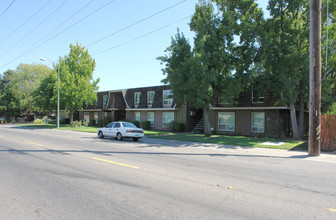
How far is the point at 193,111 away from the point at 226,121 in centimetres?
496

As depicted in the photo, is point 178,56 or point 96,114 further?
point 96,114

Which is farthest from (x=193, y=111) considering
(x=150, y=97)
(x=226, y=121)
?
(x=150, y=97)

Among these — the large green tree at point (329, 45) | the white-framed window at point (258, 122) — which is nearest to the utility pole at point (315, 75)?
the large green tree at point (329, 45)

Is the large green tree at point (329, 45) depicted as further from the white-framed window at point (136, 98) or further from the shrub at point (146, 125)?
the white-framed window at point (136, 98)

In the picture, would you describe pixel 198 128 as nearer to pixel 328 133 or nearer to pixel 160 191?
pixel 328 133

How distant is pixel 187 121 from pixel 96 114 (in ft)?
61.6

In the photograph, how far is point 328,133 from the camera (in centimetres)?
1406

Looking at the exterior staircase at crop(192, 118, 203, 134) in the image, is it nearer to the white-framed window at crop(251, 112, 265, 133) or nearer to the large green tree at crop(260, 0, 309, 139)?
the white-framed window at crop(251, 112, 265, 133)

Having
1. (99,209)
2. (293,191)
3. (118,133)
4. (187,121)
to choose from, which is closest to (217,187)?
(293,191)

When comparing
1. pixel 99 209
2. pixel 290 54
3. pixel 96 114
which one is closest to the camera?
pixel 99 209

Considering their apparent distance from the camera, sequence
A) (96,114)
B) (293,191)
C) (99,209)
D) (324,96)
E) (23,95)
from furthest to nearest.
Result: (23,95) → (96,114) → (324,96) → (293,191) → (99,209)

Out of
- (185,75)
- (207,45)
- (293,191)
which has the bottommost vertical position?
(293,191)

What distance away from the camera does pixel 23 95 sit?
5669 centimetres

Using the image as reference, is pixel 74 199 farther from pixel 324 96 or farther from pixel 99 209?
pixel 324 96
